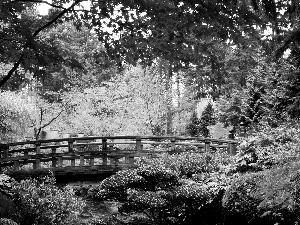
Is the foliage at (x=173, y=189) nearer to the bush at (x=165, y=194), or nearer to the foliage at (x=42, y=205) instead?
the bush at (x=165, y=194)

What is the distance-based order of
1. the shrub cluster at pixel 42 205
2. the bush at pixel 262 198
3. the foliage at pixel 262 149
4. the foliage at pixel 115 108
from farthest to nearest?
the foliage at pixel 115 108 < the foliage at pixel 262 149 < the shrub cluster at pixel 42 205 < the bush at pixel 262 198

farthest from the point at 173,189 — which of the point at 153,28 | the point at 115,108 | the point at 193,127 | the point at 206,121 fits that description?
the point at 206,121

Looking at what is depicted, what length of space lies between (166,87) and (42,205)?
52.7 feet

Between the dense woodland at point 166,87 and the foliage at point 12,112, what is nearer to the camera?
the dense woodland at point 166,87

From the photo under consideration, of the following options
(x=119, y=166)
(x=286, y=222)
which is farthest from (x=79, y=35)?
(x=286, y=222)

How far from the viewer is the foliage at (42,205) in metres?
9.60

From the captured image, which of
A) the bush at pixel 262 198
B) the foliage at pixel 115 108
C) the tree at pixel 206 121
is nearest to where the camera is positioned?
the bush at pixel 262 198

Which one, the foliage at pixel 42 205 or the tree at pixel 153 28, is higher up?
the tree at pixel 153 28

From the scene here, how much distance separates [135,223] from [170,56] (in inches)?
306

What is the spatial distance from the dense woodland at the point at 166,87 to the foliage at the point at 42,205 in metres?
0.03

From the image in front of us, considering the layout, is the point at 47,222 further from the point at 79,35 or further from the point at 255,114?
the point at 79,35

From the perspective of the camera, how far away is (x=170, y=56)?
6363 mm

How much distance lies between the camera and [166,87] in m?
25.1

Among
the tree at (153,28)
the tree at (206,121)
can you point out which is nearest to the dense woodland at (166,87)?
the tree at (153,28)
